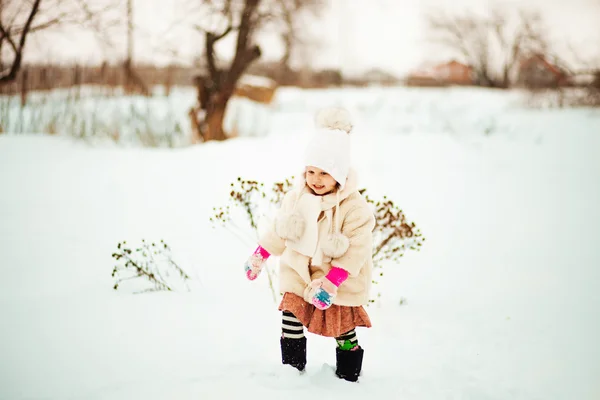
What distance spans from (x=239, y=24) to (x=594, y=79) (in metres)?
9.08

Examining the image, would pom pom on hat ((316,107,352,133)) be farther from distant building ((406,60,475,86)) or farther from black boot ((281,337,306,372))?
distant building ((406,60,475,86))

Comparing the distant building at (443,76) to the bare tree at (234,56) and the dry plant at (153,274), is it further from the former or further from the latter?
the dry plant at (153,274)

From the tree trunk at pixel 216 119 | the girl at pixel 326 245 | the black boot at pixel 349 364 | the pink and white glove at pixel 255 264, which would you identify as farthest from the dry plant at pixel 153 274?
the tree trunk at pixel 216 119

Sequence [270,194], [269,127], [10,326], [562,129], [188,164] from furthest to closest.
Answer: [269,127], [562,129], [188,164], [270,194], [10,326]

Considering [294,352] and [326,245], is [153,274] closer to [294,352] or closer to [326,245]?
[294,352]

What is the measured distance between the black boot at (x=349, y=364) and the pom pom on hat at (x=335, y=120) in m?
1.13

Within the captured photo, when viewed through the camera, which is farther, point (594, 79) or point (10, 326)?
point (594, 79)

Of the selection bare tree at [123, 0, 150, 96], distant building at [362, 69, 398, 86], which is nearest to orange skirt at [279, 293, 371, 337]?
bare tree at [123, 0, 150, 96]

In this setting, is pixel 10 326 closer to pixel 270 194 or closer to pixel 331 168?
pixel 331 168

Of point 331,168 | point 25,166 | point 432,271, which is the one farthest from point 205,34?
point 331,168

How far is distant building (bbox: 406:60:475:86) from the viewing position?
25906 mm

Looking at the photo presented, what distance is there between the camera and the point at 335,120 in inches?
90.8

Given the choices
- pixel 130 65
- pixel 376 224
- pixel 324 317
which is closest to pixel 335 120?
pixel 324 317

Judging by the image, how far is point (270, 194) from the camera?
564 centimetres
